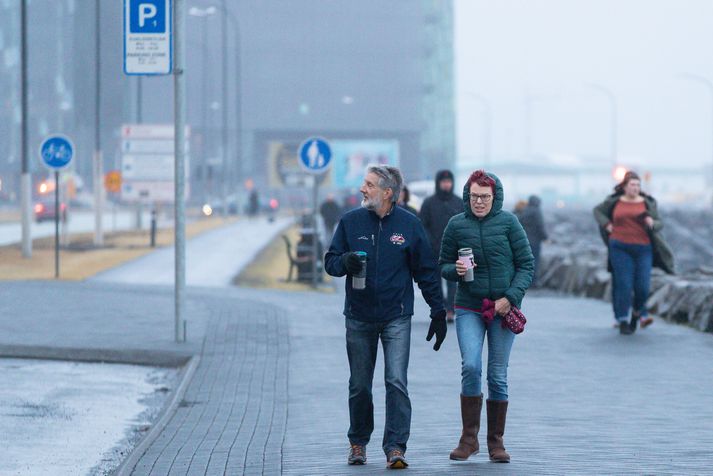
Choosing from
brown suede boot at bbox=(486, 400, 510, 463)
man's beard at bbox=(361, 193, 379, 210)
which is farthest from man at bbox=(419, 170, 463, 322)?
man's beard at bbox=(361, 193, 379, 210)

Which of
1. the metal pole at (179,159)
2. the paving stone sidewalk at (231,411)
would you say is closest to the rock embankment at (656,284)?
the paving stone sidewalk at (231,411)

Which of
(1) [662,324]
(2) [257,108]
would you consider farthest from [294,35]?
(1) [662,324]

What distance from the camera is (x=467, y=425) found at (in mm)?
8328

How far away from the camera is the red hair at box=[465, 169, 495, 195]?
8281 mm

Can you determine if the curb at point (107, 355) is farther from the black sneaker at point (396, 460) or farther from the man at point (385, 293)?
the black sneaker at point (396, 460)

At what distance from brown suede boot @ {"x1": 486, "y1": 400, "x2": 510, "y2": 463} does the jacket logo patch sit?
1066 mm

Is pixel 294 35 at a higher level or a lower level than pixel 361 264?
higher

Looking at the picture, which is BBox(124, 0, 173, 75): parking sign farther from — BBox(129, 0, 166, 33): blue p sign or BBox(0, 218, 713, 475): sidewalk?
BBox(0, 218, 713, 475): sidewalk

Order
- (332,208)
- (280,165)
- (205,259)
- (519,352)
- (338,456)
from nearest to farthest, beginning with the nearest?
1. (338,456)
2. (519,352)
3. (205,259)
4. (332,208)
5. (280,165)

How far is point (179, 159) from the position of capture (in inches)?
610

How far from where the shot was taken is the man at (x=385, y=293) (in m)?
8.01

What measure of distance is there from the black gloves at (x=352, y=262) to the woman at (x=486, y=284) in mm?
671

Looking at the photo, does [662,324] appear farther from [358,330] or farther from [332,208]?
[332,208]

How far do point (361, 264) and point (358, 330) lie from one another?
487mm
